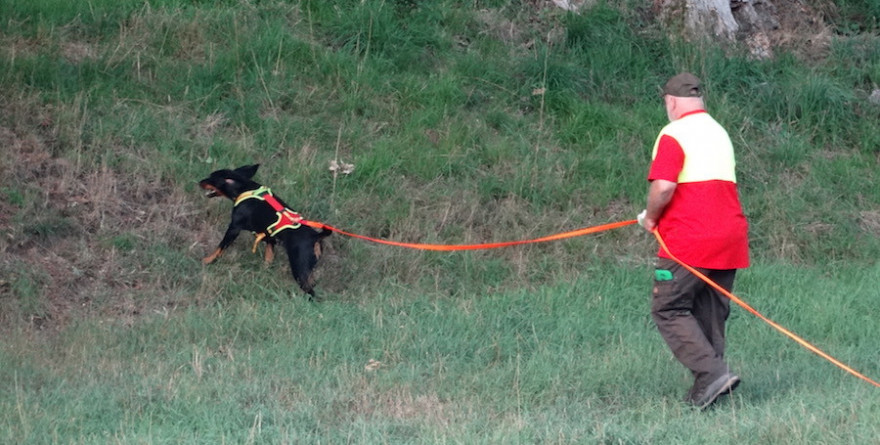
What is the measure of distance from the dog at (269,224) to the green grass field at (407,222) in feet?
1.03

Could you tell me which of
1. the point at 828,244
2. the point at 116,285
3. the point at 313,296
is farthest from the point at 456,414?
the point at 828,244

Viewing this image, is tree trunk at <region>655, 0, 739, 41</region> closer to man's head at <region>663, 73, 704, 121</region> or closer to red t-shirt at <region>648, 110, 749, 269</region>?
man's head at <region>663, 73, 704, 121</region>

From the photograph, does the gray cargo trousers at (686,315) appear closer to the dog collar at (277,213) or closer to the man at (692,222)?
the man at (692,222)

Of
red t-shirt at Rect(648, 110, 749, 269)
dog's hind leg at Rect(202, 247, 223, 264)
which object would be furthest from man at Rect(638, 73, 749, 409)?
dog's hind leg at Rect(202, 247, 223, 264)

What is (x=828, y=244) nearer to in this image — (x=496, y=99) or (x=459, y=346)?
(x=496, y=99)

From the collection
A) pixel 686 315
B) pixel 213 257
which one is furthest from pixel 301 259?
pixel 686 315

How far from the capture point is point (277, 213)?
8062 millimetres

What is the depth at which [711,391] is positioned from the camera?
5.63 metres

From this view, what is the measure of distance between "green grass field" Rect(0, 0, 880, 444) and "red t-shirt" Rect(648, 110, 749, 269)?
856mm

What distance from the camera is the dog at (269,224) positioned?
8.02m

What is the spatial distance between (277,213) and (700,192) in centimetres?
357

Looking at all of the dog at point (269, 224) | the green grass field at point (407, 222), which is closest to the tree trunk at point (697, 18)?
the green grass field at point (407, 222)

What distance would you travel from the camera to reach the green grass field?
19.2 feet

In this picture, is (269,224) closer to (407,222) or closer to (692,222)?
(407,222)
